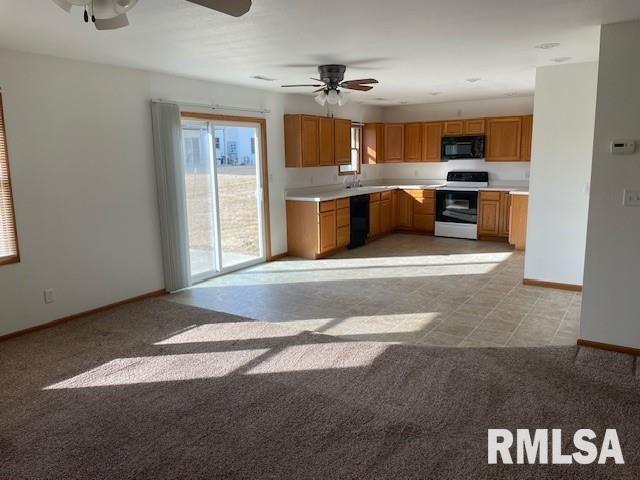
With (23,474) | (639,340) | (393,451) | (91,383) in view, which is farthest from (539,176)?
(23,474)

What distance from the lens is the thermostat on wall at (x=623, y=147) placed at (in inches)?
135

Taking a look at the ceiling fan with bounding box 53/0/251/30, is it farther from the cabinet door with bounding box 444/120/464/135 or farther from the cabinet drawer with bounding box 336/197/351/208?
the cabinet door with bounding box 444/120/464/135

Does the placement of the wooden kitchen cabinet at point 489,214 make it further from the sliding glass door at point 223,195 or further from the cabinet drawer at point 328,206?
the sliding glass door at point 223,195

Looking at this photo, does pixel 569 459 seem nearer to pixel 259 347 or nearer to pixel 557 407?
pixel 557 407

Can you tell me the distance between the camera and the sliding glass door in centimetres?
588

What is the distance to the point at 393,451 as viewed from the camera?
2.48 m

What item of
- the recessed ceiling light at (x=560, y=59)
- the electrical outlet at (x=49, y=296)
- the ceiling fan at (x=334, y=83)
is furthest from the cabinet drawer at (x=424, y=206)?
the electrical outlet at (x=49, y=296)

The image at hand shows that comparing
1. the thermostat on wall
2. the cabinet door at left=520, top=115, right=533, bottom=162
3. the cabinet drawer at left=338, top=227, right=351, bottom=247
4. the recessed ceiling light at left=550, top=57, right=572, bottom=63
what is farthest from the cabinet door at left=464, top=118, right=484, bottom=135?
the thermostat on wall

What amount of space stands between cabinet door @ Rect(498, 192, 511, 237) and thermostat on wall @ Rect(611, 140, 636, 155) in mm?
4419

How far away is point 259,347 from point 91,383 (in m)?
1.25

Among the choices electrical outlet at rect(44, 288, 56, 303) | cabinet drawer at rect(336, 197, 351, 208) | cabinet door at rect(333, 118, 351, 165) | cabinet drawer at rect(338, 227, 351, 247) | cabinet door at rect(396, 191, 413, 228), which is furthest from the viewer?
cabinet door at rect(396, 191, 413, 228)

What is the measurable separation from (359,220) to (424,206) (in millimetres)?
1580

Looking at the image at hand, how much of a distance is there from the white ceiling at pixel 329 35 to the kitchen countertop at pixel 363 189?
2129 mm

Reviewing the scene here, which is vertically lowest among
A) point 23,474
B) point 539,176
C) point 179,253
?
point 23,474
